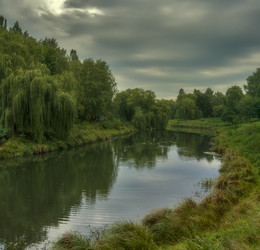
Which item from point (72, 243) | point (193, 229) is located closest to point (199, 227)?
point (193, 229)

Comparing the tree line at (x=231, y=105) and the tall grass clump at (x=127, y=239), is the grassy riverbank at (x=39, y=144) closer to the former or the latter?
the tall grass clump at (x=127, y=239)

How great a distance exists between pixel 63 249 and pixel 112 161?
57.1ft

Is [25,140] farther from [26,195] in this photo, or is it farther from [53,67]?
[53,67]

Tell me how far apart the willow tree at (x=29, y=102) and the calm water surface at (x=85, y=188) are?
11.4ft

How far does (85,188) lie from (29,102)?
1353 centimetres

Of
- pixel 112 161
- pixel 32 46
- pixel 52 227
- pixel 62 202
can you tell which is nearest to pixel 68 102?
pixel 112 161

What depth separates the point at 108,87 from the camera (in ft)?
168

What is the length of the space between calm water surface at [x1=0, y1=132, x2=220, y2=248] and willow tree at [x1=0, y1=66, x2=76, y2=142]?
137 inches

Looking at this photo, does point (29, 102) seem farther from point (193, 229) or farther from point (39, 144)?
point (193, 229)

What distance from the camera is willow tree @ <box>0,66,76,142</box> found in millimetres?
25312

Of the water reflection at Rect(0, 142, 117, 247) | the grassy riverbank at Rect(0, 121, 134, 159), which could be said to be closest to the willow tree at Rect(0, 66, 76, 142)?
the grassy riverbank at Rect(0, 121, 134, 159)

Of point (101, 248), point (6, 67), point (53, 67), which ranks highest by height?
point (53, 67)

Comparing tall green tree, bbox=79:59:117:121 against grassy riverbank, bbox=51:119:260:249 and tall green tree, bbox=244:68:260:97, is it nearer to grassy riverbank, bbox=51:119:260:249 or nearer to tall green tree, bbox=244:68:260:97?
grassy riverbank, bbox=51:119:260:249

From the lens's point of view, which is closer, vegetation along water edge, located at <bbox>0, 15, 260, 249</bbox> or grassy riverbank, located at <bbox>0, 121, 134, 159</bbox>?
vegetation along water edge, located at <bbox>0, 15, 260, 249</bbox>
